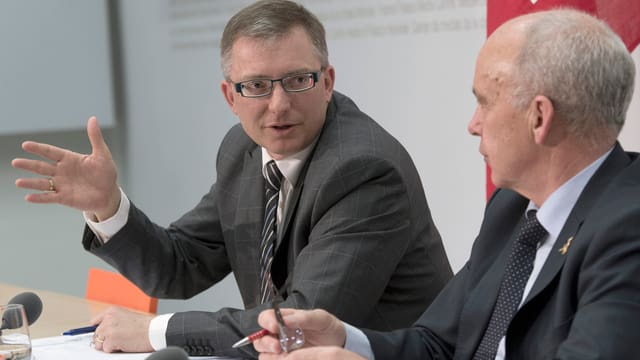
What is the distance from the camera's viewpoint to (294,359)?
1776 mm

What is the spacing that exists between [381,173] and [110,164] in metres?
0.76

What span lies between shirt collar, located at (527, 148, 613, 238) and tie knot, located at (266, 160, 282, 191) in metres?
0.99

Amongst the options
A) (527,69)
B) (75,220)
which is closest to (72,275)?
(75,220)

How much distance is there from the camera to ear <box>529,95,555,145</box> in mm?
1737

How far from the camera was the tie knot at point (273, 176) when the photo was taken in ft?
8.85

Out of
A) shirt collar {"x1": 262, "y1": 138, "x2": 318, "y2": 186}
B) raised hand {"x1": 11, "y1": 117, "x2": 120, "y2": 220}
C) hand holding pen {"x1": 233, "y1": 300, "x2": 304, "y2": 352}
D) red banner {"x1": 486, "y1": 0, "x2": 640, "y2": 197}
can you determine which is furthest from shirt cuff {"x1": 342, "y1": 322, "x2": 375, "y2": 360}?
red banner {"x1": 486, "y1": 0, "x2": 640, "y2": 197}

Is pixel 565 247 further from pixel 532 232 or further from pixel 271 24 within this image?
pixel 271 24

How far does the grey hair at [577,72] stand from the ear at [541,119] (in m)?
0.01

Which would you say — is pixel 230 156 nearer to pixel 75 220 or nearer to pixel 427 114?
pixel 427 114

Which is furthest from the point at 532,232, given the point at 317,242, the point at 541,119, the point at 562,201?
the point at 317,242

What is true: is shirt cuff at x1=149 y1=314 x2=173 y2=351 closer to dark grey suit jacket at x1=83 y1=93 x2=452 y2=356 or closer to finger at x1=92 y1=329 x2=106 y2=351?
dark grey suit jacket at x1=83 y1=93 x2=452 y2=356

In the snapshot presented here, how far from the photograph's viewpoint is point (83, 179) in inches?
103

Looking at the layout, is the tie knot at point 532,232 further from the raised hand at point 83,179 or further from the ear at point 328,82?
the raised hand at point 83,179

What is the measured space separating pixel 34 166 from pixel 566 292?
1.43 m
